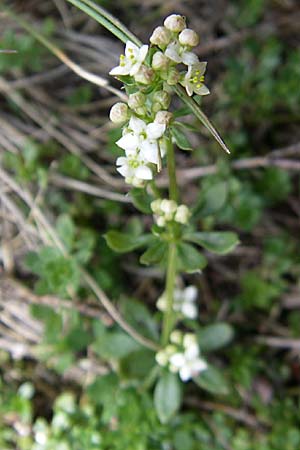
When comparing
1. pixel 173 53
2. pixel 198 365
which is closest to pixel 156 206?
pixel 173 53

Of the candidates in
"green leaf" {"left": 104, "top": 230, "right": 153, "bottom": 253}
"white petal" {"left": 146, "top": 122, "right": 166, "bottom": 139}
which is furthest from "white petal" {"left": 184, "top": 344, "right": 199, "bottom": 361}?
"white petal" {"left": 146, "top": 122, "right": 166, "bottom": 139}

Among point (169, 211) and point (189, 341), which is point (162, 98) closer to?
point (169, 211)

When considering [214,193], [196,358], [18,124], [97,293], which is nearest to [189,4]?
[18,124]

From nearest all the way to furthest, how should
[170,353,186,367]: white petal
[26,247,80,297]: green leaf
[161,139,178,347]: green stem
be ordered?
[161,139,178,347]: green stem
[170,353,186,367]: white petal
[26,247,80,297]: green leaf

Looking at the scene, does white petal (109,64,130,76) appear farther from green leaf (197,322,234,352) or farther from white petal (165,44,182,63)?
green leaf (197,322,234,352)

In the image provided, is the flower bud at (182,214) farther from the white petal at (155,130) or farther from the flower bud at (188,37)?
the flower bud at (188,37)

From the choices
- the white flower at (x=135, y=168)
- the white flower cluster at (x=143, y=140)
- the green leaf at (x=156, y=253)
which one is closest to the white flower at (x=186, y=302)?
the green leaf at (x=156, y=253)

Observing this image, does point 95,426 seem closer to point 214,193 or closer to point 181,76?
point 214,193
